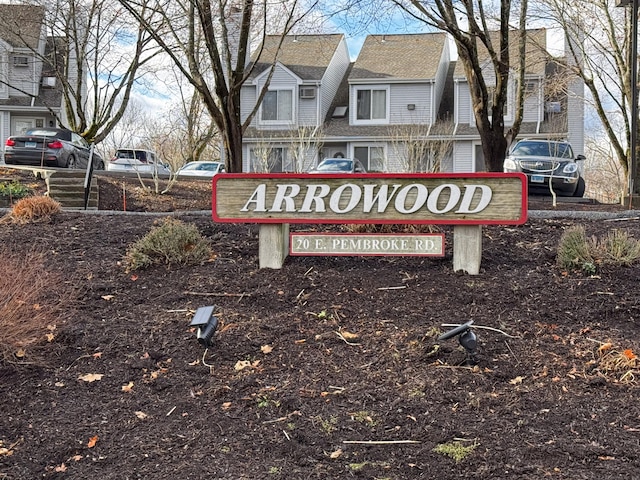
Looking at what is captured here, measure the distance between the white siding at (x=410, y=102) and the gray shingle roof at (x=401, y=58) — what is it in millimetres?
434

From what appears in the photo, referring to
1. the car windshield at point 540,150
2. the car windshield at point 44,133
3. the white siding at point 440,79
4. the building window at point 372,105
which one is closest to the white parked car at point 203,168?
the car windshield at point 44,133

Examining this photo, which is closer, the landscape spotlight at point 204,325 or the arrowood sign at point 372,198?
the landscape spotlight at point 204,325

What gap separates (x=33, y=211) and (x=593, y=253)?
5.98 meters

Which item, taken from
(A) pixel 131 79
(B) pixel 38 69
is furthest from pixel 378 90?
(B) pixel 38 69

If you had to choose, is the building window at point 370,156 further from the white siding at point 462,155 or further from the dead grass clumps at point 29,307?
the dead grass clumps at point 29,307

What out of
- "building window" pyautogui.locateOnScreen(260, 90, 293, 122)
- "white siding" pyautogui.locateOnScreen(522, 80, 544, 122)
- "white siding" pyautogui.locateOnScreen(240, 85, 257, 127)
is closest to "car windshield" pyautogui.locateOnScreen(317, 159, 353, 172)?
"building window" pyautogui.locateOnScreen(260, 90, 293, 122)

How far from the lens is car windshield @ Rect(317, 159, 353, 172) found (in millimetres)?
19450

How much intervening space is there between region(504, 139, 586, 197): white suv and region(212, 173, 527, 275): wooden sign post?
9787mm

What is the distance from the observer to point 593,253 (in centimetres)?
537

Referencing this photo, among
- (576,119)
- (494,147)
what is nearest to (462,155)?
(576,119)

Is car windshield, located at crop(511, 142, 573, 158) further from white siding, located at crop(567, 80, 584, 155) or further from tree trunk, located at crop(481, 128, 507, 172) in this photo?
white siding, located at crop(567, 80, 584, 155)

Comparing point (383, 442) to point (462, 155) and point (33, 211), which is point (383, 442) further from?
point (462, 155)

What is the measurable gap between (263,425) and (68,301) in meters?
2.32

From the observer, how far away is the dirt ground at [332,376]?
3248 millimetres
